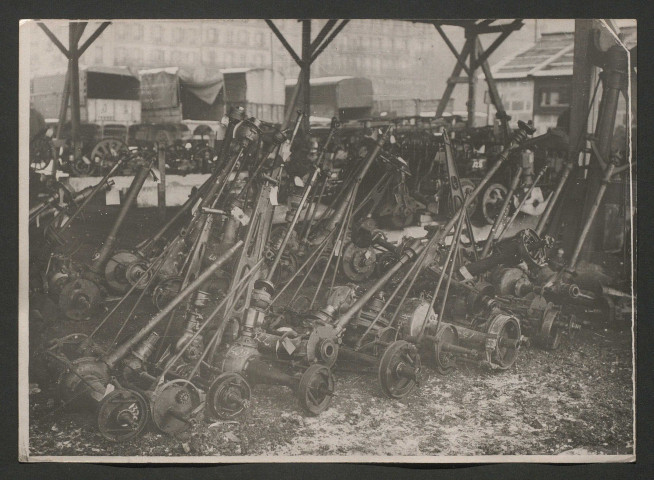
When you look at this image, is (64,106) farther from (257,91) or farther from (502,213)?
(502,213)

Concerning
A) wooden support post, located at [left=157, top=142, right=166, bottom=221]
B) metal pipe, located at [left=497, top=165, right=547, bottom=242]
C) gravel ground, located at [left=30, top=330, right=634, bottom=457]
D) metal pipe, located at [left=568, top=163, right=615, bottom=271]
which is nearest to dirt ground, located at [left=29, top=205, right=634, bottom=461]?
gravel ground, located at [left=30, top=330, right=634, bottom=457]

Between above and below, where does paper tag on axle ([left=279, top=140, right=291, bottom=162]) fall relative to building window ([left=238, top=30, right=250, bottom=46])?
below

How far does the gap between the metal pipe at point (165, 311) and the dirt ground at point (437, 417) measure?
0.89 ft

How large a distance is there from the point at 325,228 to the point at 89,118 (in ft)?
3.84

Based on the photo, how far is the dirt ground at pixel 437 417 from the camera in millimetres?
3107

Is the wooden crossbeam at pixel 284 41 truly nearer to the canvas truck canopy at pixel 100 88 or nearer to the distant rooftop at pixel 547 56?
the canvas truck canopy at pixel 100 88

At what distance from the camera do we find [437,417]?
126 inches

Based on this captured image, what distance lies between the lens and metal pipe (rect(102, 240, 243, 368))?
3073mm

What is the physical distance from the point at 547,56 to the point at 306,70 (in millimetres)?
1101

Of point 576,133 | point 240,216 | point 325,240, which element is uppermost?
point 576,133

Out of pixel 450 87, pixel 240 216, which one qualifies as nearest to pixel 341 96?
pixel 450 87

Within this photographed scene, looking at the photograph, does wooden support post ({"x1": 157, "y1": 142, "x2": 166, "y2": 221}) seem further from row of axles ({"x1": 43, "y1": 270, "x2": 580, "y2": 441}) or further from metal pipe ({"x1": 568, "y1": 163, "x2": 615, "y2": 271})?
metal pipe ({"x1": 568, "y1": 163, "x2": 615, "y2": 271})

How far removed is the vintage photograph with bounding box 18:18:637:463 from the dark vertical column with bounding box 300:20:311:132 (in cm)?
1

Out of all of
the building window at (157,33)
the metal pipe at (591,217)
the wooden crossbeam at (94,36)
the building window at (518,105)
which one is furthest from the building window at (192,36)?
the metal pipe at (591,217)
